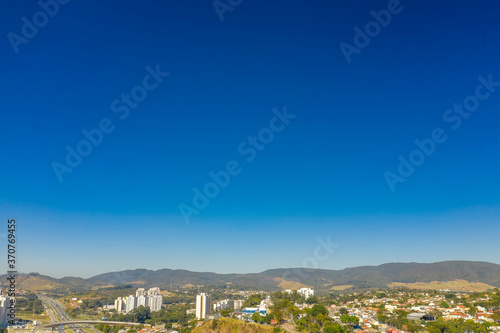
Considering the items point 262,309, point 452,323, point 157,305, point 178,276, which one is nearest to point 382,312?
point 452,323

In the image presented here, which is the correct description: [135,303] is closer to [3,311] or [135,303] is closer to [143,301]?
[143,301]

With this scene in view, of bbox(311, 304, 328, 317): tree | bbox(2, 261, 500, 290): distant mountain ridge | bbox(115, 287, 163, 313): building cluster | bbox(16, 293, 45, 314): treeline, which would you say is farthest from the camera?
bbox(2, 261, 500, 290): distant mountain ridge

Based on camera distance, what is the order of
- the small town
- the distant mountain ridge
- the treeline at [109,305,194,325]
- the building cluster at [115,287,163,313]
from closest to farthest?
the small town, the treeline at [109,305,194,325], the building cluster at [115,287,163,313], the distant mountain ridge

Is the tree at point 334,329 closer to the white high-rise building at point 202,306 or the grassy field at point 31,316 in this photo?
the white high-rise building at point 202,306

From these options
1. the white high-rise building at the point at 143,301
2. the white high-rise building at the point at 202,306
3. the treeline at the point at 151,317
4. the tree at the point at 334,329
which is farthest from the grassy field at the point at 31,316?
the tree at the point at 334,329

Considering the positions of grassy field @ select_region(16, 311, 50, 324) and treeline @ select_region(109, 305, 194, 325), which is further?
treeline @ select_region(109, 305, 194, 325)

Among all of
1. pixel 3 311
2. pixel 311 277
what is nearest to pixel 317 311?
pixel 3 311

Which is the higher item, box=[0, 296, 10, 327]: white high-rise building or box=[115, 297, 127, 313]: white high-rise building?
box=[0, 296, 10, 327]: white high-rise building

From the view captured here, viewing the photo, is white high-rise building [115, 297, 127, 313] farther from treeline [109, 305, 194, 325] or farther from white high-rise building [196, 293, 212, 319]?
white high-rise building [196, 293, 212, 319]

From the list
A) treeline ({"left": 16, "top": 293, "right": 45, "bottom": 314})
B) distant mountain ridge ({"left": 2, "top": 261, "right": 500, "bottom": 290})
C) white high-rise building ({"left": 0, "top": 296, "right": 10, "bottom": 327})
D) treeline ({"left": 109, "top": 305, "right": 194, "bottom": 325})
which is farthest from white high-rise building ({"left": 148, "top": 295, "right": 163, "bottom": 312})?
distant mountain ridge ({"left": 2, "top": 261, "right": 500, "bottom": 290})
